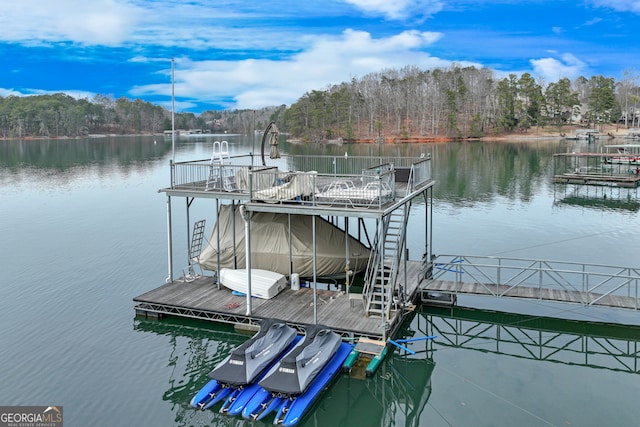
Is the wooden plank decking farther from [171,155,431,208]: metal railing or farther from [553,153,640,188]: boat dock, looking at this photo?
[553,153,640,188]: boat dock

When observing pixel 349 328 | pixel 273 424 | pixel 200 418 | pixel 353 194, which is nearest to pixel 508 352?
pixel 349 328

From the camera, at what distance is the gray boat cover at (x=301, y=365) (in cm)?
1363

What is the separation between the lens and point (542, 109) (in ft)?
452

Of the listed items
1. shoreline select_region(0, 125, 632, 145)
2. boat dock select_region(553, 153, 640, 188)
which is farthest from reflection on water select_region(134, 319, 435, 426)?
shoreline select_region(0, 125, 632, 145)

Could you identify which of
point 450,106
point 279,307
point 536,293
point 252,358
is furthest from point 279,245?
point 450,106

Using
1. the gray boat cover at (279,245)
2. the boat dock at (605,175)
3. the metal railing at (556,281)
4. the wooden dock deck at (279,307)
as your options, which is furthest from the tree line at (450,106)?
the wooden dock deck at (279,307)

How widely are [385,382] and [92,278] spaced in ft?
51.9

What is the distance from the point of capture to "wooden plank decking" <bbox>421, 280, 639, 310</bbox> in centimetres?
1877

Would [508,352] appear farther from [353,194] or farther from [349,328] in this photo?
[353,194]

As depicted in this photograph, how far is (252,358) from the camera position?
1463cm

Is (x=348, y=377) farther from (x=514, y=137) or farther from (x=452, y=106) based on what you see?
(x=452, y=106)

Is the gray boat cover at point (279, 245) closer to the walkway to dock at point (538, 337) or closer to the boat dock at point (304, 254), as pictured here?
the boat dock at point (304, 254)

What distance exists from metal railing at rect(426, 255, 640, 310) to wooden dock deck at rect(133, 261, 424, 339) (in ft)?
8.80

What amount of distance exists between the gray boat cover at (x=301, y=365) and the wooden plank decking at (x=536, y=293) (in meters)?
6.45
